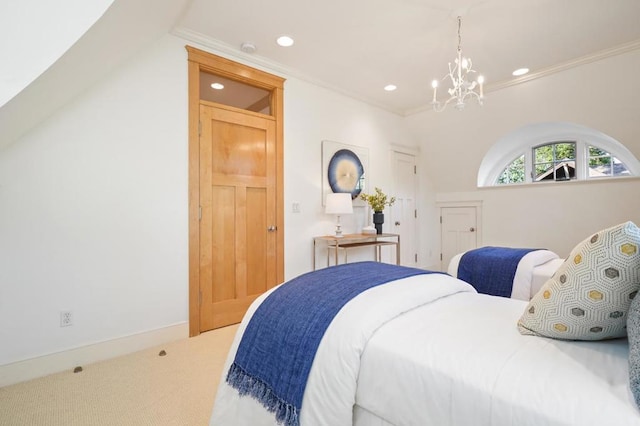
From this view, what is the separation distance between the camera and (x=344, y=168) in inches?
157

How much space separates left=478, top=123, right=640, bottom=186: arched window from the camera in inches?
155

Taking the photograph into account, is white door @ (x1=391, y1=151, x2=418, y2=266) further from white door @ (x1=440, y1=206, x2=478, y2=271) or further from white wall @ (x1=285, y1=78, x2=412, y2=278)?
white wall @ (x1=285, y1=78, x2=412, y2=278)

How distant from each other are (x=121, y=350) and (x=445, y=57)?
392 centimetres

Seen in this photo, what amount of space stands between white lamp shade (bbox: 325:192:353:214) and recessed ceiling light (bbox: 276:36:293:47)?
1586 mm

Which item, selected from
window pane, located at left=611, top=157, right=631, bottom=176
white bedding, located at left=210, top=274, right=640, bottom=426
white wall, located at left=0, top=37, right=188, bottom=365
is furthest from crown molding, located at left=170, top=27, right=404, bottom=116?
window pane, located at left=611, top=157, right=631, bottom=176

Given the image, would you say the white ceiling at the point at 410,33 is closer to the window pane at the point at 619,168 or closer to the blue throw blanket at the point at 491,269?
the window pane at the point at 619,168

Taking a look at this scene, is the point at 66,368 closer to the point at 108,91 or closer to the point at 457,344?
the point at 108,91

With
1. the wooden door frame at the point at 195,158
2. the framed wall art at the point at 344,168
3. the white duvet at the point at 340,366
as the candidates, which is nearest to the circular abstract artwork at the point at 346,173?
the framed wall art at the point at 344,168

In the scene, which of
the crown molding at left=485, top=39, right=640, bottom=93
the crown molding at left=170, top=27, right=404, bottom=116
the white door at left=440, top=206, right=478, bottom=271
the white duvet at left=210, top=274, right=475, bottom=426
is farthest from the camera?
the white door at left=440, top=206, right=478, bottom=271

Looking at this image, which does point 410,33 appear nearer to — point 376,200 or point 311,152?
point 311,152

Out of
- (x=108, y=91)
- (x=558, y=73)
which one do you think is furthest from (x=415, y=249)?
(x=108, y=91)

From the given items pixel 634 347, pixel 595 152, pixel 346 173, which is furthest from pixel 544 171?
pixel 634 347

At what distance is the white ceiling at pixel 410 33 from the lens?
95.5 inches

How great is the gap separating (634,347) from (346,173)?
3376 mm
